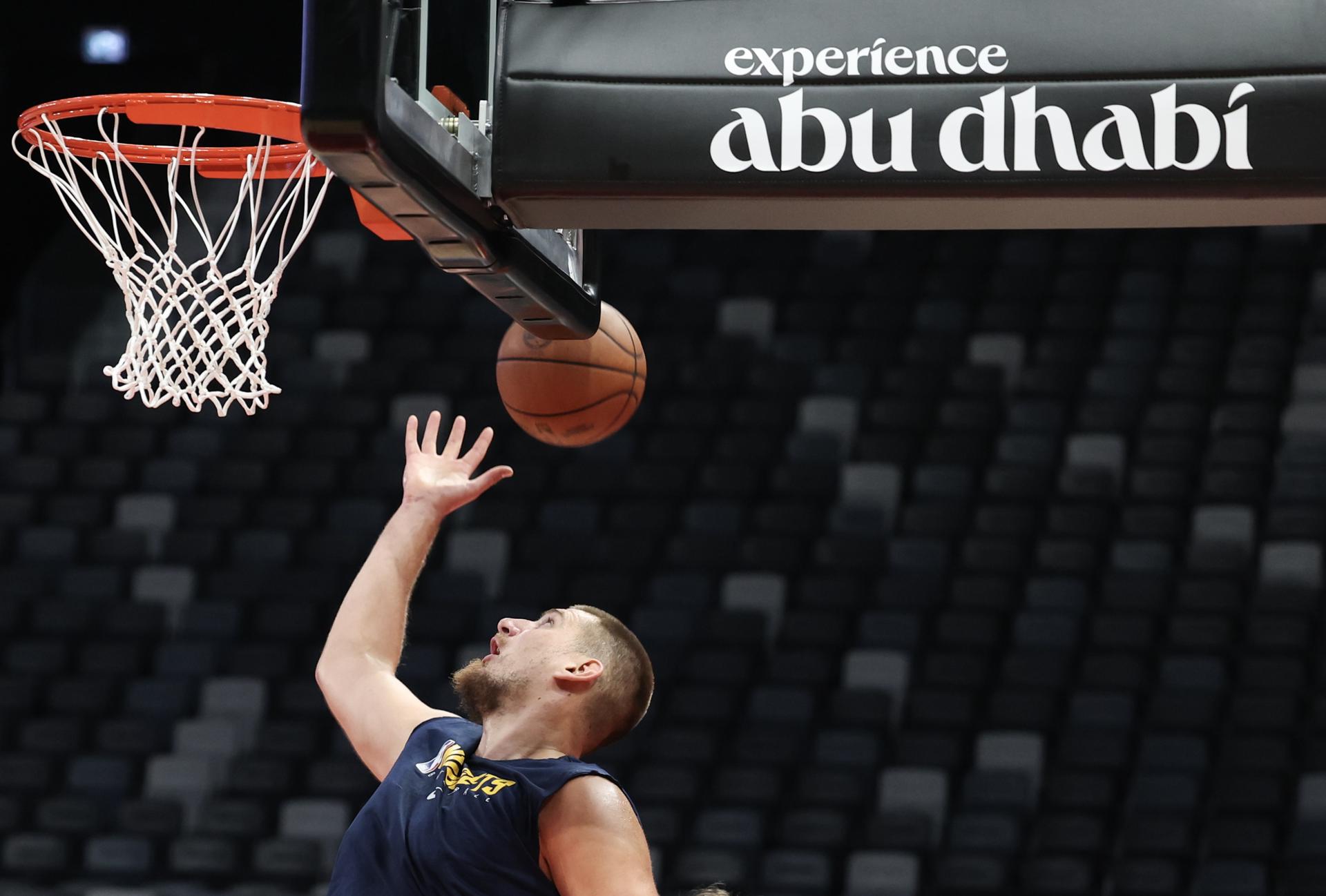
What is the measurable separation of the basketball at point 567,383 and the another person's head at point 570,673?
626 mm

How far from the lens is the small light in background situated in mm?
9133

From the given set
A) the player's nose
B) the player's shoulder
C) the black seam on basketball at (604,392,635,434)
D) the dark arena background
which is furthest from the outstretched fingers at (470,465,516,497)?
the dark arena background

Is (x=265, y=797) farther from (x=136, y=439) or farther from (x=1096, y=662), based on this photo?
(x=1096, y=662)

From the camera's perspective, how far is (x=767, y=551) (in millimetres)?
7105

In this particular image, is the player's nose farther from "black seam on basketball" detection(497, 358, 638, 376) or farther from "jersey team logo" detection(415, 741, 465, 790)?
"black seam on basketball" detection(497, 358, 638, 376)

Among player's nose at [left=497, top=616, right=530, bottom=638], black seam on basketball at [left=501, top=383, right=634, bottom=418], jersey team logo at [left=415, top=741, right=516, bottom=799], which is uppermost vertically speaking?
black seam on basketball at [left=501, top=383, right=634, bottom=418]

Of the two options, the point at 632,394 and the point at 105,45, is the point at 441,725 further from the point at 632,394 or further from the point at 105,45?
the point at 105,45

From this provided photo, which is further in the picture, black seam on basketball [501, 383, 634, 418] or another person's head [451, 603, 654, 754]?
black seam on basketball [501, 383, 634, 418]

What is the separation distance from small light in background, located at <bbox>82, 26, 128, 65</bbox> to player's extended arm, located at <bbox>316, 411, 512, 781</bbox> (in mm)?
7543

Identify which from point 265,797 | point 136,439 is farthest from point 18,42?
point 265,797

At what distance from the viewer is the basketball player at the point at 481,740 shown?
6.98 feet

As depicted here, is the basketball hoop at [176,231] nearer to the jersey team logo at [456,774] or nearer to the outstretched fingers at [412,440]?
the outstretched fingers at [412,440]

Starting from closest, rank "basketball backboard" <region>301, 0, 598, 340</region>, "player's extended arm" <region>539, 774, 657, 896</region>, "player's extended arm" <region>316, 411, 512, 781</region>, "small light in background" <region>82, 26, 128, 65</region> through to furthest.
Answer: "basketball backboard" <region>301, 0, 598, 340</region>
"player's extended arm" <region>539, 774, 657, 896</region>
"player's extended arm" <region>316, 411, 512, 781</region>
"small light in background" <region>82, 26, 128, 65</region>

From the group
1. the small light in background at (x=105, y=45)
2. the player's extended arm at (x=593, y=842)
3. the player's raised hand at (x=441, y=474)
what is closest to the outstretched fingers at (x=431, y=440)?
the player's raised hand at (x=441, y=474)
